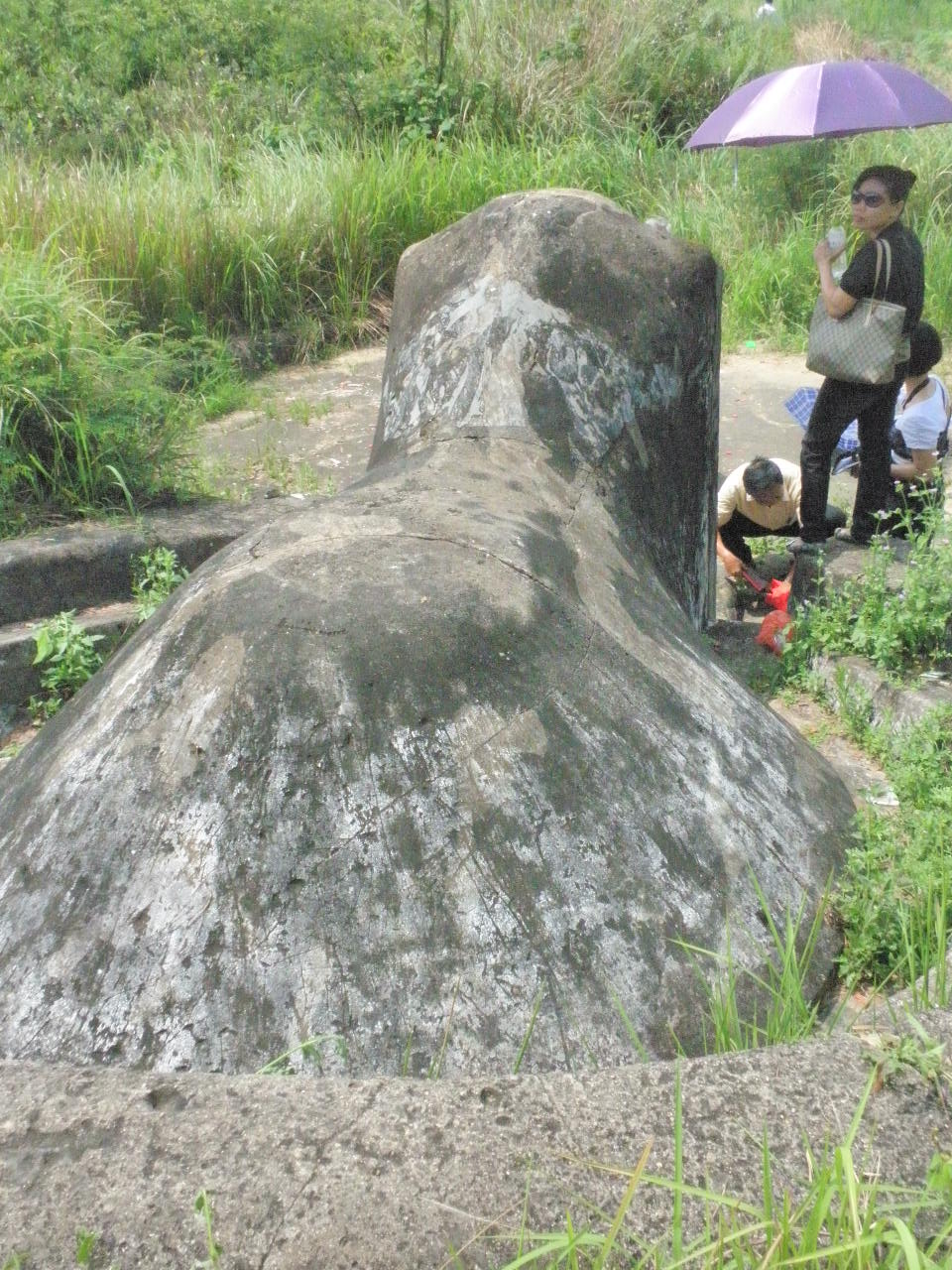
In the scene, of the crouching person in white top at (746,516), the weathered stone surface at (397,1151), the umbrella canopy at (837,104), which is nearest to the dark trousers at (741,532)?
the crouching person in white top at (746,516)

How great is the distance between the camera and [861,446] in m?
5.04

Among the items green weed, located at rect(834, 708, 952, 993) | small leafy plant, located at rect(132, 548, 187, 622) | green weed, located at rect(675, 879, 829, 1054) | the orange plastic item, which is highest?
green weed, located at rect(675, 879, 829, 1054)

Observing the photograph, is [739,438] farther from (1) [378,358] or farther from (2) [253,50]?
(2) [253,50]

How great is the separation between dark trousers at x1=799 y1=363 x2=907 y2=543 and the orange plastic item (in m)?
0.56

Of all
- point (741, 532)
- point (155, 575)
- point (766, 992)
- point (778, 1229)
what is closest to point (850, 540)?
point (741, 532)

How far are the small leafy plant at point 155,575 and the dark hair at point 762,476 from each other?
2.37 metres

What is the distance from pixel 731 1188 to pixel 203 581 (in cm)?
140

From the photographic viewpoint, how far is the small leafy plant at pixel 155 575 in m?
4.58

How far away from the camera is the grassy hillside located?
5234mm

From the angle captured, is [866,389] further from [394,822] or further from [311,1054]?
[311,1054]

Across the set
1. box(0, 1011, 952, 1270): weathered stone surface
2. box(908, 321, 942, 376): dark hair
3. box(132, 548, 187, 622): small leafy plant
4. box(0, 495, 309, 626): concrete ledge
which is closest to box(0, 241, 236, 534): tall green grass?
box(0, 495, 309, 626): concrete ledge

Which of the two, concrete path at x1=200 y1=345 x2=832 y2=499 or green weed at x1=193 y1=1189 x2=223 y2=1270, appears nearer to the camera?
green weed at x1=193 y1=1189 x2=223 y2=1270

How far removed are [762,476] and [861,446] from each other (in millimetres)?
488

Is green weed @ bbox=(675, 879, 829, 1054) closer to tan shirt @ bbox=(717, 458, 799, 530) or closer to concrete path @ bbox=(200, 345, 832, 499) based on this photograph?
tan shirt @ bbox=(717, 458, 799, 530)
